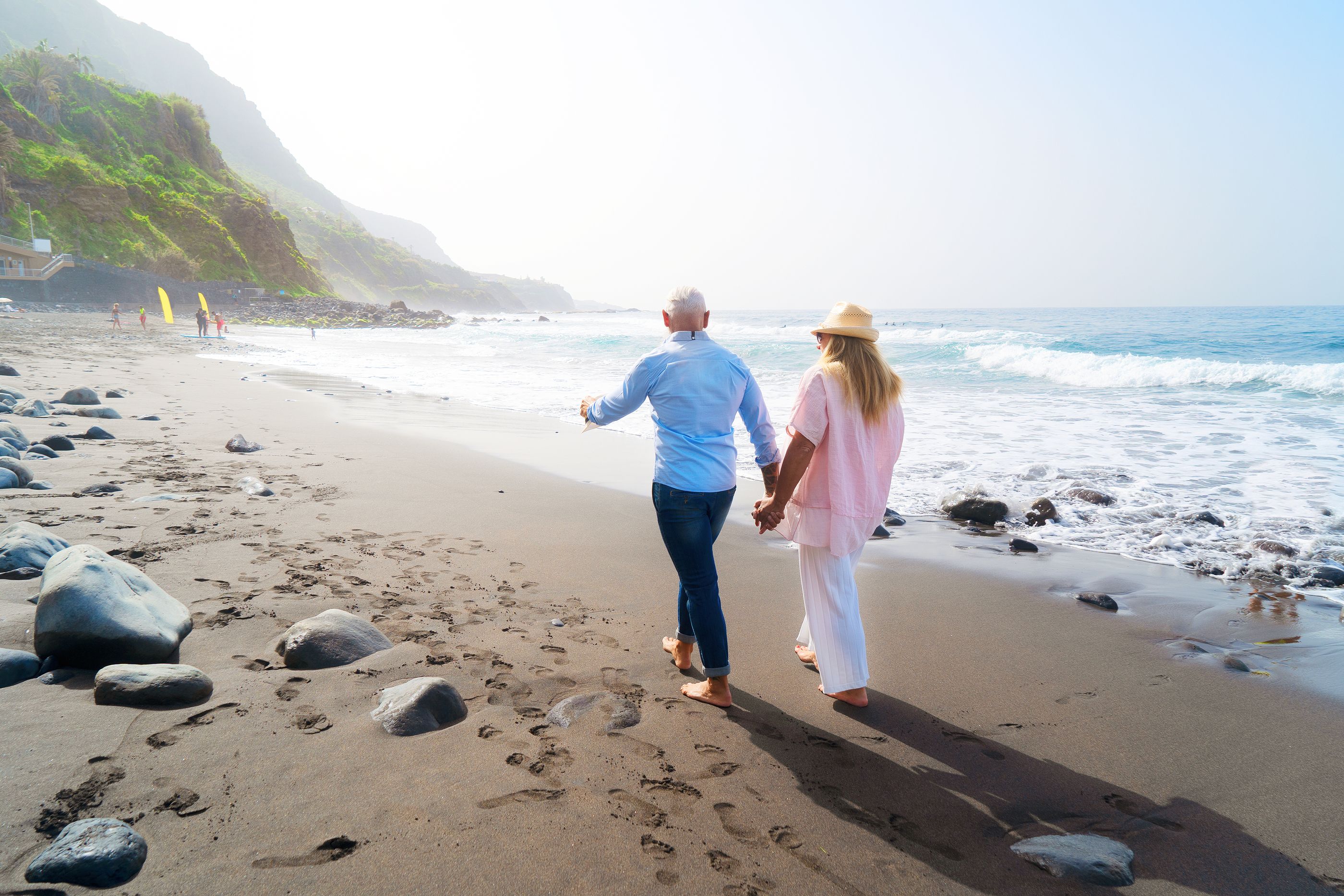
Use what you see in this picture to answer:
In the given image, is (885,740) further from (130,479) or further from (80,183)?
(80,183)

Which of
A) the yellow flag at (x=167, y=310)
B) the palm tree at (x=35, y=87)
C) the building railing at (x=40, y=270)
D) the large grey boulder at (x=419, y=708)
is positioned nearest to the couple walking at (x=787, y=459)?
the large grey boulder at (x=419, y=708)

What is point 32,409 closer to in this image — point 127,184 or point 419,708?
point 419,708

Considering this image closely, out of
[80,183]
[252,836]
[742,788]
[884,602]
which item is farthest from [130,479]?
[80,183]

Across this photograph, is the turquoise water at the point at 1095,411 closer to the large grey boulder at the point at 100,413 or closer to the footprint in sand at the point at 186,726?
the footprint in sand at the point at 186,726

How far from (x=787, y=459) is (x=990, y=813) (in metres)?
1.59

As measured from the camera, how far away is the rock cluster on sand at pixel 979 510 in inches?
257

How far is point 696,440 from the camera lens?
3.04 meters

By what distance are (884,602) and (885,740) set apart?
1.78m

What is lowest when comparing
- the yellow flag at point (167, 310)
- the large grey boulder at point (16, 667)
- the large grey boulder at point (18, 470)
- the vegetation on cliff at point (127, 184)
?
the large grey boulder at point (16, 667)

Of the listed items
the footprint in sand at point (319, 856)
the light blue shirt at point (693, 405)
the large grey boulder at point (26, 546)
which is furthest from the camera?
the large grey boulder at point (26, 546)

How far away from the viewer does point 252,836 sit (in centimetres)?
202

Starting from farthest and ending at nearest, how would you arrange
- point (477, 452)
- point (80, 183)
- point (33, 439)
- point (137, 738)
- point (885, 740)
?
1. point (80, 183)
2. point (477, 452)
3. point (33, 439)
4. point (885, 740)
5. point (137, 738)

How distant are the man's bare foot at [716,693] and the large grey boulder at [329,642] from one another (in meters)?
1.63

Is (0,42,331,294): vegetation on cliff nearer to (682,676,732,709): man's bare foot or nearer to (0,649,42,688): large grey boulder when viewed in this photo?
(0,649,42,688): large grey boulder
